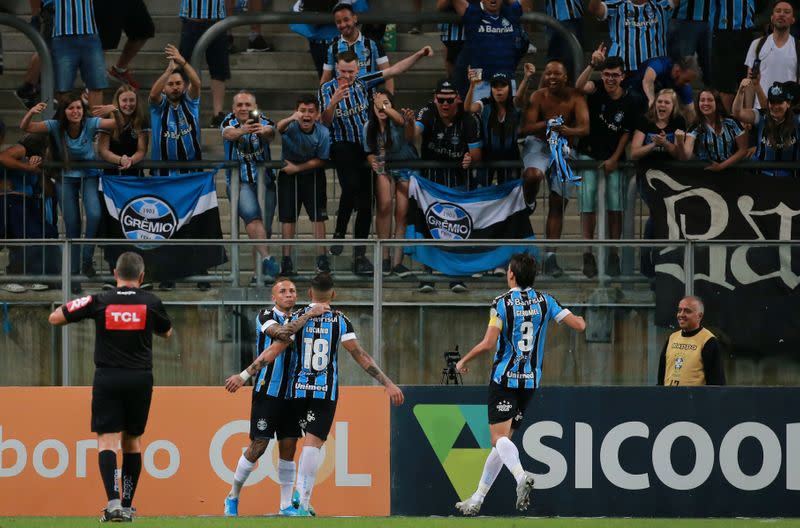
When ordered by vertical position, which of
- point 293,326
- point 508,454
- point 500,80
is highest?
point 500,80

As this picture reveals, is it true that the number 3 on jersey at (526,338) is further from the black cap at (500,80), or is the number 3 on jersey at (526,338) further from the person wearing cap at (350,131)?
the black cap at (500,80)

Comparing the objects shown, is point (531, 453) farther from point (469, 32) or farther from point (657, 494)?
point (469, 32)

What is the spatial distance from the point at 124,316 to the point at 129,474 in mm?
1139

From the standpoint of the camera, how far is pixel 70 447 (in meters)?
13.1

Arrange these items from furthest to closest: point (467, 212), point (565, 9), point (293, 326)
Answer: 1. point (565, 9)
2. point (467, 212)
3. point (293, 326)

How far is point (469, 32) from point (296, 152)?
2.56m

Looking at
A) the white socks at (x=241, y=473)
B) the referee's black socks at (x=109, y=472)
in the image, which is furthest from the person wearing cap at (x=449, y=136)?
the referee's black socks at (x=109, y=472)

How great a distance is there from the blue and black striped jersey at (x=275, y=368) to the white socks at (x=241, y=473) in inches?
22.4

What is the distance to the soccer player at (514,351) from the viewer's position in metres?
11.8

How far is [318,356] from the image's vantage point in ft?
38.7

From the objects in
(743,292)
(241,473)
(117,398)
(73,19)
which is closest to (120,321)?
(117,398)

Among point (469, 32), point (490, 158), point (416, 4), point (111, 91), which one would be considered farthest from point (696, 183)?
point (111, 91)

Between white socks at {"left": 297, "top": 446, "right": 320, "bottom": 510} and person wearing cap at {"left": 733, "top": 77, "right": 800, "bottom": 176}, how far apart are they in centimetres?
557

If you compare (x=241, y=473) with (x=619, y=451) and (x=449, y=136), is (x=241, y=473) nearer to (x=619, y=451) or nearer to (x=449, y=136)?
(x=619, y=451)
